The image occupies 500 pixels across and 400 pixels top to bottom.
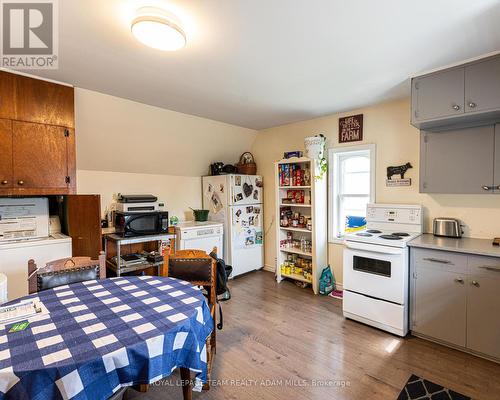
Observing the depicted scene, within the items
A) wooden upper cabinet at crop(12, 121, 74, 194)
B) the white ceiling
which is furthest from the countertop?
wooden upper cabinet at crop(12, 121, 74, 194)

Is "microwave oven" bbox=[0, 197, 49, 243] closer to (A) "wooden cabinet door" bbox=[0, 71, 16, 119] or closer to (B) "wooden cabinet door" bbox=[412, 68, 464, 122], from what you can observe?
(A) "wooden cabinet door" bbox=[0, 71, 16, 119]

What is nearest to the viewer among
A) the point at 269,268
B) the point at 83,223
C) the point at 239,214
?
the point at 83,223

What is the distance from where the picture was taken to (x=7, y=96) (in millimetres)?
2295

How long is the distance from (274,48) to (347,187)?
231 cm

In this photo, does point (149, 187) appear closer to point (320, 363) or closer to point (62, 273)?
point (62, 273)

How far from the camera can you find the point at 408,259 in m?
2.55

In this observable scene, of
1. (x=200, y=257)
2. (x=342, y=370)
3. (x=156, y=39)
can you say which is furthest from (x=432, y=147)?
(x=156, y=39)

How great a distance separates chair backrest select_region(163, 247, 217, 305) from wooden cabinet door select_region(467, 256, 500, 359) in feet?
6.91

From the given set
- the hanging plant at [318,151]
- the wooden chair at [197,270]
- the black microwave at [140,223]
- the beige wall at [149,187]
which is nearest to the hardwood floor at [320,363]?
the wooden chair at [197,270]

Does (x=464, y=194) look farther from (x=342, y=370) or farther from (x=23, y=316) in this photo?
(x=23, y=316)

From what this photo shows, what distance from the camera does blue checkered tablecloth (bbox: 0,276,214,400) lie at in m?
0.97

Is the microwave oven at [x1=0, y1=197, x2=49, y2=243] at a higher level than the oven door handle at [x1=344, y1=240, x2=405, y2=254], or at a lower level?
higher

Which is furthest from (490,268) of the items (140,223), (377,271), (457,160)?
(140,223)

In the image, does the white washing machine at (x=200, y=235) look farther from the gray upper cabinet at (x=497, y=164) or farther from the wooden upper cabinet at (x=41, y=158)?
the gray upper cabinet at (x=497, y=164)
